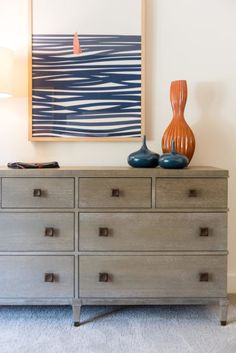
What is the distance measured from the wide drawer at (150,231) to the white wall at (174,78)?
0.63 metres

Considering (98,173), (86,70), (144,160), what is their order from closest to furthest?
(98,173)
(144,160)
(86,70)

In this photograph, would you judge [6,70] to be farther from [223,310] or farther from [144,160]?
[223,310]

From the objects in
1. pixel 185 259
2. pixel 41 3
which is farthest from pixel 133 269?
pixel 41 3

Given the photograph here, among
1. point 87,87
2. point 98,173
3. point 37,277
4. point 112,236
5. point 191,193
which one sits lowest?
point 37,277

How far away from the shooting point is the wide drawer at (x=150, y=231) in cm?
194

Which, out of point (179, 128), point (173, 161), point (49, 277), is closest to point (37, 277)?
point (49, 277)

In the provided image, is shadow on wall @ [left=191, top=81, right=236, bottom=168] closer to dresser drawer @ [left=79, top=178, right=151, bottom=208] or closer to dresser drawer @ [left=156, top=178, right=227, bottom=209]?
dresser drawer @ [left=156, top=178, right=227, bottom=209]

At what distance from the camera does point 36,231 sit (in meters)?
1.94

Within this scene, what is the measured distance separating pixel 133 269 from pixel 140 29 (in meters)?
1.66

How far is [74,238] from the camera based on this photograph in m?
1.94

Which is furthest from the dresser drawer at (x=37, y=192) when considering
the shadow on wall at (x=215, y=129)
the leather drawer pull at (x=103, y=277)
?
the shadow on wall at (x=215, y=129)

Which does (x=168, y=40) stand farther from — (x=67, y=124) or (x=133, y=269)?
(x=133, y=269)

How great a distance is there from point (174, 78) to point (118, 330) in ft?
5.70

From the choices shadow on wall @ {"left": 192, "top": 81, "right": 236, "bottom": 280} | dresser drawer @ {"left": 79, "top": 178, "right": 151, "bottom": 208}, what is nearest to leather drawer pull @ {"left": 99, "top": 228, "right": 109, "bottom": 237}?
dresser drawer @ {"left": 79, "top": 178, "right": 151, "bottom": 208}
